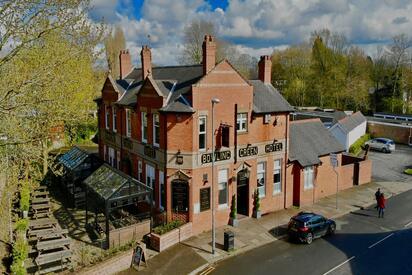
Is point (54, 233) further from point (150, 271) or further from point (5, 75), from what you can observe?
point (5, 75)

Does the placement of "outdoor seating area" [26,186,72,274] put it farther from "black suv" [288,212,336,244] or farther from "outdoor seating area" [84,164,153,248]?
"black suv" [288,212,336,244]

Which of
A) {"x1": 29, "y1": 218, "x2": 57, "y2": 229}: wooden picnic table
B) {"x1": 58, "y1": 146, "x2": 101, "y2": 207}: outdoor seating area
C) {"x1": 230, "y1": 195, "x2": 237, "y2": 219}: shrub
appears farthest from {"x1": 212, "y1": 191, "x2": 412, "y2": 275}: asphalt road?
{"x1": 58, "y1": 146, "x2": 101, "y2": 207}: outdoor seating area

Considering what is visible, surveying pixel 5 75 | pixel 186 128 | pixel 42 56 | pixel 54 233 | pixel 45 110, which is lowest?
pixel 54 233

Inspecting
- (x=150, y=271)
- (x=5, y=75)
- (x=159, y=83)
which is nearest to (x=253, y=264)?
(x=150, y=271)

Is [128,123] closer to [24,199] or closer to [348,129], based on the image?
[24,199]

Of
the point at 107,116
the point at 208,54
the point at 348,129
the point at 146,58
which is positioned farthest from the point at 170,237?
the point at 348,129
